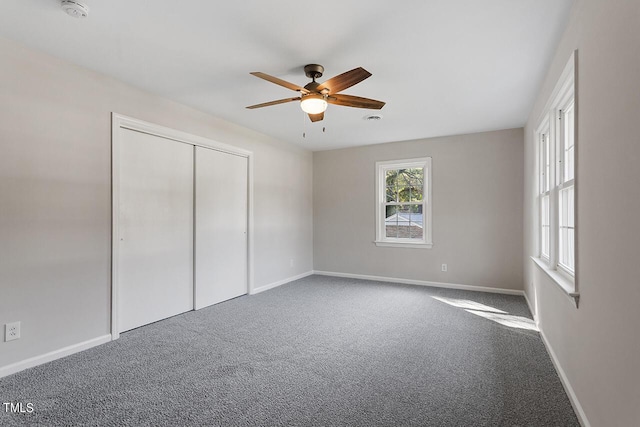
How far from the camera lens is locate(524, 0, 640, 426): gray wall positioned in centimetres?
126

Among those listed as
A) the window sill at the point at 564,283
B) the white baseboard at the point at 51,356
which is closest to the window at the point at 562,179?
the window sill at the point at 564,283

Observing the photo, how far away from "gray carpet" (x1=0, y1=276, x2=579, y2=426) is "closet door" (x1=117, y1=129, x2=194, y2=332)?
254 mm

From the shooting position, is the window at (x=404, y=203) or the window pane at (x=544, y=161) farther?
the window at (x=404, y=203)

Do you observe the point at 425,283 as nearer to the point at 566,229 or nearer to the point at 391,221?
the point at 391,221

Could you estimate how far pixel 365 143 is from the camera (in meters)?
5.89

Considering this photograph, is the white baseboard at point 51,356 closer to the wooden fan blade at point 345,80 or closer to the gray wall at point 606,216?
the wooden fan blade at point 345,80

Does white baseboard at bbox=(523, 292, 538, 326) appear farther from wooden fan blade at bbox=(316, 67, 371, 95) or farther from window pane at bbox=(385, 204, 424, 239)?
wooden fan blade at bbox=(316, 67, 371, 95)

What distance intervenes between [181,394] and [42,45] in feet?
9.09

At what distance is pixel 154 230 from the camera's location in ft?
12.0

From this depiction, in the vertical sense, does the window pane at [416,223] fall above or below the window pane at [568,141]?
below

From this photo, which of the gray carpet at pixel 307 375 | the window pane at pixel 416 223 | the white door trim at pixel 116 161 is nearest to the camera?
the gray carpet at pixel 307 375

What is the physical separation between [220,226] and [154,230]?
0.96 meters

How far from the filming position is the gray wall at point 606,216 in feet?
4.14

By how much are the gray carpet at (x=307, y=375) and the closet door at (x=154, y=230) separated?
254 millimetres
